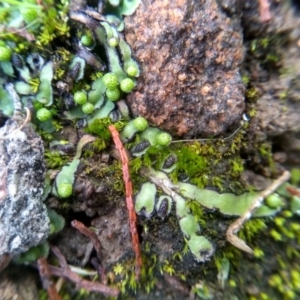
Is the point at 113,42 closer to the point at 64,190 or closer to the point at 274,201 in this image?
the point at 64,190

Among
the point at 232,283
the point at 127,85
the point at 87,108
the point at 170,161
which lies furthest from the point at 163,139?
the point at 232,283

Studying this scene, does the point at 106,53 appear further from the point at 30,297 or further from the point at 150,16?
the point at 30,297

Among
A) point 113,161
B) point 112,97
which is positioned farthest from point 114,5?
point 113,161

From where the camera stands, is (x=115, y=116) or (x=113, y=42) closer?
(x=113, y=42)

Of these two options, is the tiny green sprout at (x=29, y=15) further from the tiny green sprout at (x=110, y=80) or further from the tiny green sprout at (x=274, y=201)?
the tiny green sprout at (x=274, y=201)

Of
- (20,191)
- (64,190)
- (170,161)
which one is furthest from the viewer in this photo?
(170,161)

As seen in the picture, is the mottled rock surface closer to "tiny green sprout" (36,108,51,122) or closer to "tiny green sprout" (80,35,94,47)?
"tiny green sprout" (80,35,94,47)
